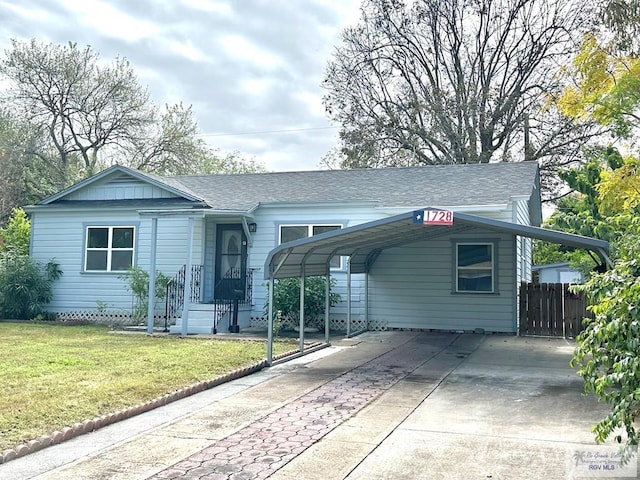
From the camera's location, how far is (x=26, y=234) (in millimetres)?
18797

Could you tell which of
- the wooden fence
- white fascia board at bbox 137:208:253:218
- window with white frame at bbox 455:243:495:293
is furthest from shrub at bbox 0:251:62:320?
the wooden fence

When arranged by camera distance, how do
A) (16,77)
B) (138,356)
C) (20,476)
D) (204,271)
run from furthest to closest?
(16,77)
(204,271)
(138,356)
(20,476)

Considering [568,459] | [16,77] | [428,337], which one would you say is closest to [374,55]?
[16,77]

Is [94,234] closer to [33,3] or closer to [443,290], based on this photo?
[33,3]

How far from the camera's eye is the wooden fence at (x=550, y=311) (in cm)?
1297

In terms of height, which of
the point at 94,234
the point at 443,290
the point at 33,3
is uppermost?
the point at 33,3

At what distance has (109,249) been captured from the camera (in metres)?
15.2

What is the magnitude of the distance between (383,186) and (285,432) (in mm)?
10228

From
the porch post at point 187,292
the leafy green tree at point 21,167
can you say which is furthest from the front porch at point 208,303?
the leafy green tree at point 21,167

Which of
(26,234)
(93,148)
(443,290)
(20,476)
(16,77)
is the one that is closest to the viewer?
(20,476)

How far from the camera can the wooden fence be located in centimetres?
1297

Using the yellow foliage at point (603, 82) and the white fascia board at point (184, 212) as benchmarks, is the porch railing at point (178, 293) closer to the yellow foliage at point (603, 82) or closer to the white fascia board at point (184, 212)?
the white fascia board at point (184, 212)

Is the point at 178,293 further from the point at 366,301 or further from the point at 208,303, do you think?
the point at 366,301

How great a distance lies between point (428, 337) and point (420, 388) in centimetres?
533
